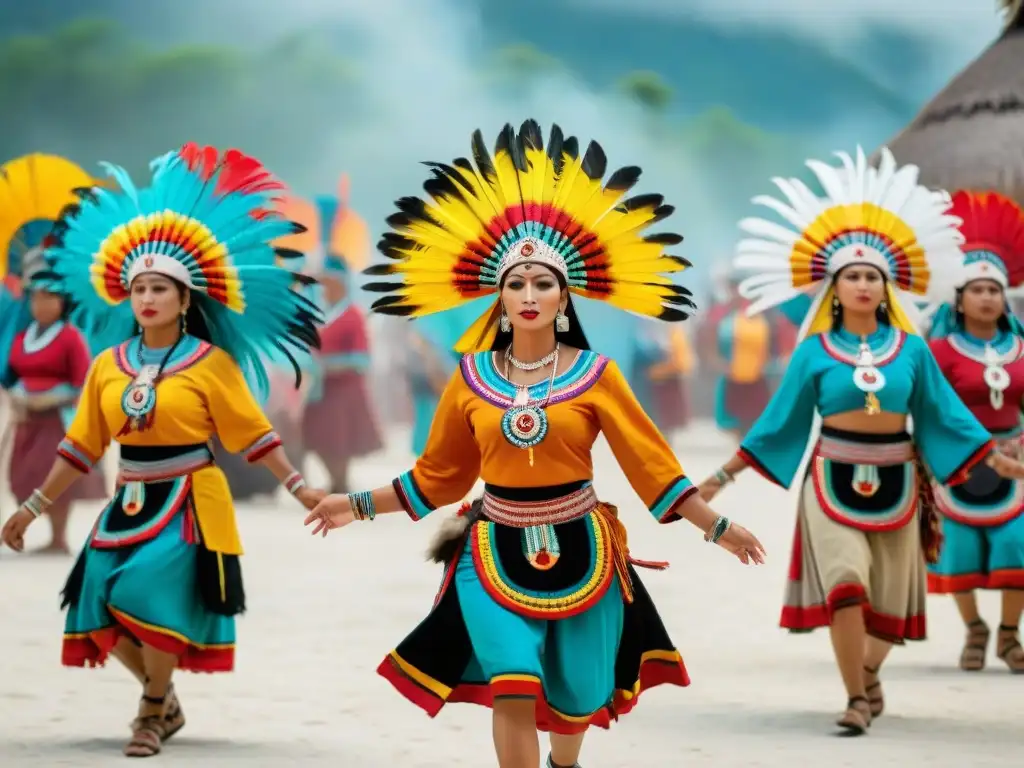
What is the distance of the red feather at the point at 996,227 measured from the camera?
7.34m

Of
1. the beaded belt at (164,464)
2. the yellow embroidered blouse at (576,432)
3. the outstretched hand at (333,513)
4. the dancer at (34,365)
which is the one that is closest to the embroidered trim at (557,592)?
the yellow embroidered blouse at (576,432)

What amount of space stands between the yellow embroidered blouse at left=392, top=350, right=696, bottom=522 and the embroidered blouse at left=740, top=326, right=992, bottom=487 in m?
1.54

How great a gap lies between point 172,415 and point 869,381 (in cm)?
229

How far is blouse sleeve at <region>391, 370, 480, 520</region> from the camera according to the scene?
4707 millimetres

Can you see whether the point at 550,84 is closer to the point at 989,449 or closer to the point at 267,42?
the point at 267,42

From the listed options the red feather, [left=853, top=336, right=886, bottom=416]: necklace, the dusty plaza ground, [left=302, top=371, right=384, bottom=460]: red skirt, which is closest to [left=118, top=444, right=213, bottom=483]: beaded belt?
the dusty plaza ground

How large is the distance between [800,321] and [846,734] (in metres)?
1.75

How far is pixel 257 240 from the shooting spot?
5.79m

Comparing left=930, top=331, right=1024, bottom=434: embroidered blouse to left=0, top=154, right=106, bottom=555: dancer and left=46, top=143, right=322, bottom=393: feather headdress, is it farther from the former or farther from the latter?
left=0, top=154, right=106, bottom=555: dancer

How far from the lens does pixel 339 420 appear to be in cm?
1395

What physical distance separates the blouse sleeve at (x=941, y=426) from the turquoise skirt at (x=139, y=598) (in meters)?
2.45

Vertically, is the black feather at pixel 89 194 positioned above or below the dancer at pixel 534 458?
above

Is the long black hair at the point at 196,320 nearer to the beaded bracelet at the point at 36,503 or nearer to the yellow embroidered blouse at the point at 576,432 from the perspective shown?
the beaded bracelet at the point at 36,503

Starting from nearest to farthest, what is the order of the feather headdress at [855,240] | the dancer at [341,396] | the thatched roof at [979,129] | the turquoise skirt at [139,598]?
the turquoise skirt at [139,598]
the feather headdress at [855,240]
the thatched roof at [979,129]
the dancer at [341,396]
